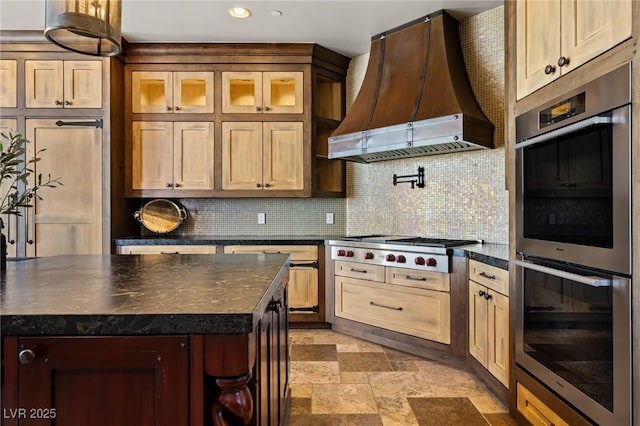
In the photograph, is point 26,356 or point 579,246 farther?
point 579,246

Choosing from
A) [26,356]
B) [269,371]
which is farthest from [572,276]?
[26,356]

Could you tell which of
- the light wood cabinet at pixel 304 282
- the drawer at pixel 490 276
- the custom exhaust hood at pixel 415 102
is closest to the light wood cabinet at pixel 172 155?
the light wood cabinet at pixel 304 282

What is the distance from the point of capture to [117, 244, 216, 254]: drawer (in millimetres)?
3650

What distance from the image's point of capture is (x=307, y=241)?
12.4 ft

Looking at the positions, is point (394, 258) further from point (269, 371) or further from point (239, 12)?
point (239, 12)

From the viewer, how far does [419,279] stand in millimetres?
3018

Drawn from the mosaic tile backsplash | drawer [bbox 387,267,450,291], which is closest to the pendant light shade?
drawer [bbox 387,267,450,291]

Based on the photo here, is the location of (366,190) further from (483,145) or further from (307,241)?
(483,145)

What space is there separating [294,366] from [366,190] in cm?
200

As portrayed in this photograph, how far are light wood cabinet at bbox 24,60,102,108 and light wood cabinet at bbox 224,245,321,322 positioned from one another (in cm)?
227

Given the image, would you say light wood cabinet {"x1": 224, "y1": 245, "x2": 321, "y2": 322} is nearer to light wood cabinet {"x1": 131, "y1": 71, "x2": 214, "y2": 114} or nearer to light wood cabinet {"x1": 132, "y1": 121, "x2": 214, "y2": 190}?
light wood cabinet {"x1": 132, "y1": 121, "x2": 214, "y2": 190}

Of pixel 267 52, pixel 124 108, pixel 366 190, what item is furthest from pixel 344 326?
pixel 124 108

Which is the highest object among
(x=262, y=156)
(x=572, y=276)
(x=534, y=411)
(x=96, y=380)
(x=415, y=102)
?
(x=415, y=102)

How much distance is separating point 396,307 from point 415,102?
168 cm
